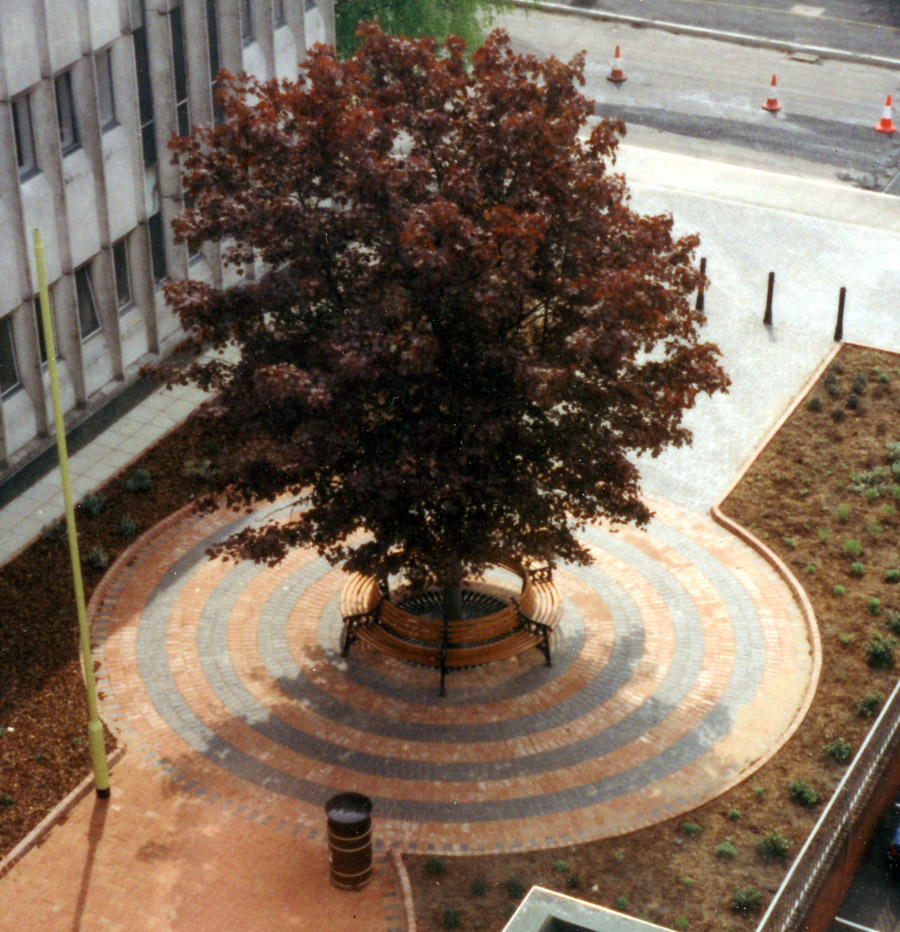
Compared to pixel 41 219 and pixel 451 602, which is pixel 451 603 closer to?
pixel 451 602

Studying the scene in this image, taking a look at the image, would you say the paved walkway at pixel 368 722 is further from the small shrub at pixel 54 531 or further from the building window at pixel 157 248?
the building window at pixel 157 248

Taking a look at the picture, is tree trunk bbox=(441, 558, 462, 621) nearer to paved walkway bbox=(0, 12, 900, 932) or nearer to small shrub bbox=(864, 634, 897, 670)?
paved walkway bbox=(0, 12, 900, 932)

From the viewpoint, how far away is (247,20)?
32188 mm

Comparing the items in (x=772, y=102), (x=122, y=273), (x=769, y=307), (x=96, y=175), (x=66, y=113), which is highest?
(x=66, y=113)

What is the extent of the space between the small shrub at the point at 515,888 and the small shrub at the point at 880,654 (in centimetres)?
704

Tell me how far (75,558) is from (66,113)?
10.9 metres

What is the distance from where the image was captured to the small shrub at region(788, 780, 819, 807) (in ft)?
67.5

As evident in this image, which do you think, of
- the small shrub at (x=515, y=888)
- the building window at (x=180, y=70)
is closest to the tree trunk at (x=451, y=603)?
the small shrub at (x=515, y=888)

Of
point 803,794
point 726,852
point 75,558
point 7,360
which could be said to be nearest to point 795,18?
point 7,360

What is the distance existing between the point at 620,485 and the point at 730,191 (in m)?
20.7

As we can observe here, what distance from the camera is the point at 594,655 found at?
23734 millimetres

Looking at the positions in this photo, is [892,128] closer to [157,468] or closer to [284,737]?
[157,468]

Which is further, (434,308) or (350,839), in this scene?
(434,308)

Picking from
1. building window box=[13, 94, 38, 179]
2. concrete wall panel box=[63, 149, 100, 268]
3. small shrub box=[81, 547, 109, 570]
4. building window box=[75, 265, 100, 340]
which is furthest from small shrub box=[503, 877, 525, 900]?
building window box=[13, 94, 38, 179]
